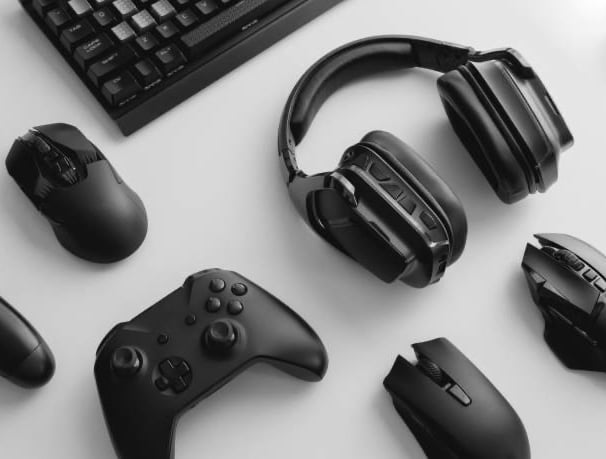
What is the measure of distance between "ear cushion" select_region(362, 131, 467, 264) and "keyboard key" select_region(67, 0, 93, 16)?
0.29 m

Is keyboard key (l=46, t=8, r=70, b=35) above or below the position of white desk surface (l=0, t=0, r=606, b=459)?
above

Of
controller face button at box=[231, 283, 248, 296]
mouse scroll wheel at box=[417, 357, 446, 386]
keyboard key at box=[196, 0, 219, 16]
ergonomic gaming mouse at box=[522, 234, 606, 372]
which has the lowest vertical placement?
ergonomic gaming mouse at box=[522, 234, 606, 372]

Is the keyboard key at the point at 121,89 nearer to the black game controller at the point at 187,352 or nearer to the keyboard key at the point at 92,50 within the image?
the keyboard key at the point at 92,50

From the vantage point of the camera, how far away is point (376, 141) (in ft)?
1.73

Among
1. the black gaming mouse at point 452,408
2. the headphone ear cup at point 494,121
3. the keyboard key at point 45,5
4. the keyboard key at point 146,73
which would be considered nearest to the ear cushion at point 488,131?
the headphone ear cup at point 494,121

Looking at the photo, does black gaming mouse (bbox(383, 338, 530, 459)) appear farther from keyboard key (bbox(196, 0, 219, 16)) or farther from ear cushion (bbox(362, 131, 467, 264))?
keyboard key (bbox(196, 0, 219, 16))

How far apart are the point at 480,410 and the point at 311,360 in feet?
0.42

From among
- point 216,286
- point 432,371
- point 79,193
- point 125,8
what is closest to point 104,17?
point 125,8

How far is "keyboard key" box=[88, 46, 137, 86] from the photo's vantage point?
59 centimetres

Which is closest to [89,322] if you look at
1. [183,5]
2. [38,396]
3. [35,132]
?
[38,396]

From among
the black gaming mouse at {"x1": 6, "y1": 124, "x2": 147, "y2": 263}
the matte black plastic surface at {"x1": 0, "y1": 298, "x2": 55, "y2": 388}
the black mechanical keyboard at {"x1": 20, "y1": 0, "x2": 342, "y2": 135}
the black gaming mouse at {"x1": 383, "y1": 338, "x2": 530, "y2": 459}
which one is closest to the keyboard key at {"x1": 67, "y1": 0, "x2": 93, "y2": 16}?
the black mechanical keyboard at {"x1": 20, "y1": 0, "x2": 342, "y2": 135}

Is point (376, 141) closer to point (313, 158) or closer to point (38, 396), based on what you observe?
point (313, 158)

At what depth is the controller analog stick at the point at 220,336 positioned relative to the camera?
0.49 metres

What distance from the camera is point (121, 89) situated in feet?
1.94
